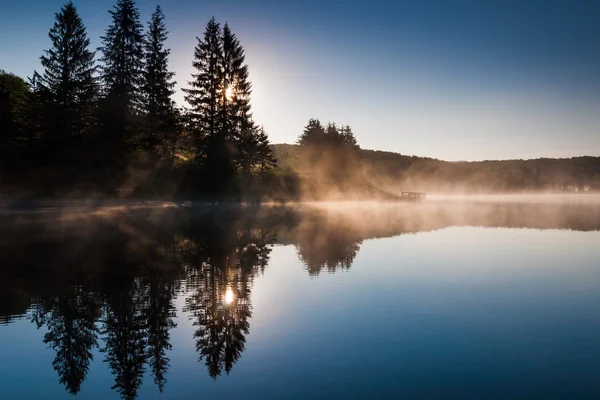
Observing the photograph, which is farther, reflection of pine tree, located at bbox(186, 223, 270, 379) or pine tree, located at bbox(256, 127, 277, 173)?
pine tree, located at bbox(256, 127, 277, 173)

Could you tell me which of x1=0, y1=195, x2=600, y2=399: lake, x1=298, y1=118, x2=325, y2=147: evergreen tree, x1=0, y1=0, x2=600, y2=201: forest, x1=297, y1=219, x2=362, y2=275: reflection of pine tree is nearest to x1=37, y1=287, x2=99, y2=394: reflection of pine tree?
x1=0, y1=195, x2=600, y2=399: lake

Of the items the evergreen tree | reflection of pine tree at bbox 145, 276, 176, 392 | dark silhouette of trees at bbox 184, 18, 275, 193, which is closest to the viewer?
reflection of pine tree at bbox 145, 276, 176, 392

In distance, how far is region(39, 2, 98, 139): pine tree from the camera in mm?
56875

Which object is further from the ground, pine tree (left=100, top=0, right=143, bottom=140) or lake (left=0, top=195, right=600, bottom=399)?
pine tree (left=100, top=0, right=143, bottom=140)

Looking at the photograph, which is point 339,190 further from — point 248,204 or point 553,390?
point 553,390

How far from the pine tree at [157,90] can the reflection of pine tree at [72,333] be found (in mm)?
51466

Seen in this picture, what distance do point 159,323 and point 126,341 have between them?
1.24 m

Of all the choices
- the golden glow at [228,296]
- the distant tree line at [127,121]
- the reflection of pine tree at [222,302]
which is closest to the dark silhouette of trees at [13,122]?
the distant tree line at [127,121]

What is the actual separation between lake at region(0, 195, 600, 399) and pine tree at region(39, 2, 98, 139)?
131 ft

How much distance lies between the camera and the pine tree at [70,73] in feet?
187

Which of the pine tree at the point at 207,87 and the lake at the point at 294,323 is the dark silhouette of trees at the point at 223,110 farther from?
the lake at the point at 294,323

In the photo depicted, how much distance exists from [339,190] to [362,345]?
317 ft

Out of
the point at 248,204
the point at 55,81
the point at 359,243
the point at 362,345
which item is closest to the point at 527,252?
the point at 359,243

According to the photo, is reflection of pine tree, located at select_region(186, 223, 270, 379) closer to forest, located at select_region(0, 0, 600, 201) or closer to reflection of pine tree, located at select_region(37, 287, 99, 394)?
reflection of pine tree, located at select_region(37, 287, 99, 394)
